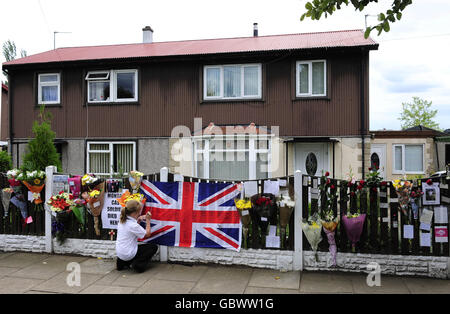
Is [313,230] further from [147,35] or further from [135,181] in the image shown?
[147,35]

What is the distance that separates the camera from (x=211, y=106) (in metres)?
13.3

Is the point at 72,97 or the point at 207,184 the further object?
the point at 72,97

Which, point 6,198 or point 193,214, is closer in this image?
point 193,214

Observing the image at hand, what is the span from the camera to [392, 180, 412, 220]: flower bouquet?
5.61m

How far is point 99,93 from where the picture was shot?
46.6 ft

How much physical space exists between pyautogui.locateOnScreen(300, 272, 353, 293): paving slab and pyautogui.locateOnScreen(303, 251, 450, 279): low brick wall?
0.19 meters

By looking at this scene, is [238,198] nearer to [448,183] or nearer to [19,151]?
[448,183]

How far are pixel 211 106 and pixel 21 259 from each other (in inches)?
327

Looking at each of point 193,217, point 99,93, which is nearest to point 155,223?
point 193,217

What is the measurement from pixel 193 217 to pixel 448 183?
4.13 metres

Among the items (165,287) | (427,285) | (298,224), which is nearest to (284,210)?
(298,224)

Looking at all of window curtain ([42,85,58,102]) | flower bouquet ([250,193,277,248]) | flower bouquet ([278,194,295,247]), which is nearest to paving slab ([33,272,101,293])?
flower bouquet ([250,193,277,248])

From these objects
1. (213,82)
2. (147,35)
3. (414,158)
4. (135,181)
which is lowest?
(135,181)

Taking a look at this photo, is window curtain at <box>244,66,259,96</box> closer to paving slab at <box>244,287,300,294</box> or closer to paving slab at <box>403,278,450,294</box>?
paving slab at <box>403,278,450,294</box>
